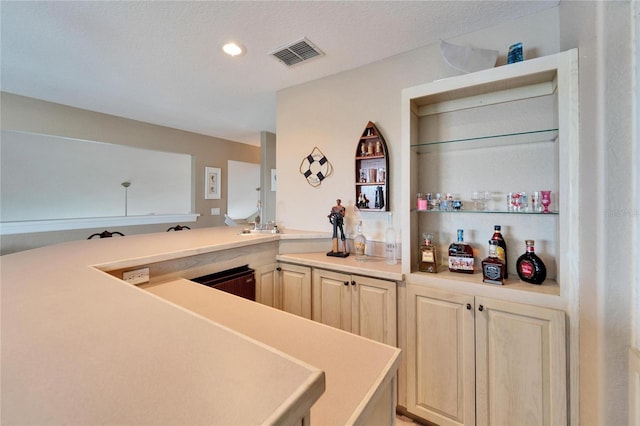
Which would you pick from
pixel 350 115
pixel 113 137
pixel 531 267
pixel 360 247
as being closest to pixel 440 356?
pixel 531 267

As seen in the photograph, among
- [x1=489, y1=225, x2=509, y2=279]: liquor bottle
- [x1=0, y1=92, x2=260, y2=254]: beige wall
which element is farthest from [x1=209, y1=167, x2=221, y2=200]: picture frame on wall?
[x1=489, y1=225, x2=509, y2=279]: liquor bottle

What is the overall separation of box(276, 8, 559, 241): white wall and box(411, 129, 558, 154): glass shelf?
27cm

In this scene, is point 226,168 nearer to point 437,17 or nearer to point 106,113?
point 106,113

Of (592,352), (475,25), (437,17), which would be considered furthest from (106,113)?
(592,352)

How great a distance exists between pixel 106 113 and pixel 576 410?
16.5ft

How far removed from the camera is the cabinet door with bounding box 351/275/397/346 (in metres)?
1.67

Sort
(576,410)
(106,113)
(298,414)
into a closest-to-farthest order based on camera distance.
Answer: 1. (298,414)
2. (576,410)
3. (106,113)

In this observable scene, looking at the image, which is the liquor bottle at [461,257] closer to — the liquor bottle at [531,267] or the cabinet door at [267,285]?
the liquor bottle at [531,267]

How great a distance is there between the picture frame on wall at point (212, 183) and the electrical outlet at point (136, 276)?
344 centimetres

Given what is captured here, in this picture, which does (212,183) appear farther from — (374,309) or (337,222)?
(374,309)

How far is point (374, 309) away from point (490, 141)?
133cm

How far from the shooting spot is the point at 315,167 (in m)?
2.54

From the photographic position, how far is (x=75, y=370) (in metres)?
0.50

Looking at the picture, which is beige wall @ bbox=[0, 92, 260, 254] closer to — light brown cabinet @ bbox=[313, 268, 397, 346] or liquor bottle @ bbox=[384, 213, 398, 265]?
light brown cabinet @ bbox=[313, 268, 397, 346]
